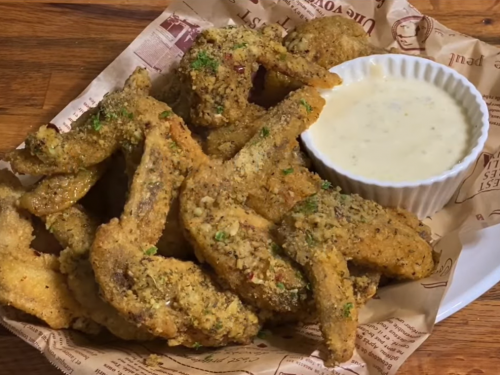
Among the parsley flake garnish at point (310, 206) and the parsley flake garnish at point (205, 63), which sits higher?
the parsley flake garnish at point (205, 63)

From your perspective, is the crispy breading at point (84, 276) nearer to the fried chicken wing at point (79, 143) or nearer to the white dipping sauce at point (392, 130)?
the fried chicken wing at point (79, 143)

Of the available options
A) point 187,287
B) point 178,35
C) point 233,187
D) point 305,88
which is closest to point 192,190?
point 233,187

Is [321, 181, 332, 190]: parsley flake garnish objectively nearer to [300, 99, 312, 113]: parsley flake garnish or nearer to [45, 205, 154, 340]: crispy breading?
[300, 99, 312, 113]: parsley flake garnish

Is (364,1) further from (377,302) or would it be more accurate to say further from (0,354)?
(0,354)

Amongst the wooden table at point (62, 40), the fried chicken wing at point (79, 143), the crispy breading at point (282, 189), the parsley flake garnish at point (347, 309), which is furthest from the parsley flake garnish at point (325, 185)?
the wooden table at point (62, 40)

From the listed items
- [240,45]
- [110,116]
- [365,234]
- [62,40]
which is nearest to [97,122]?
[110,116]

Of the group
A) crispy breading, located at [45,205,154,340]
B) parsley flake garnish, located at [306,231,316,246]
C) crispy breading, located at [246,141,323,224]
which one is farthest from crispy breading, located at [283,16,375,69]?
crispy breading, located at [45,205,154,340]

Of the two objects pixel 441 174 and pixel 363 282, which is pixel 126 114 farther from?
pixel 441 174
